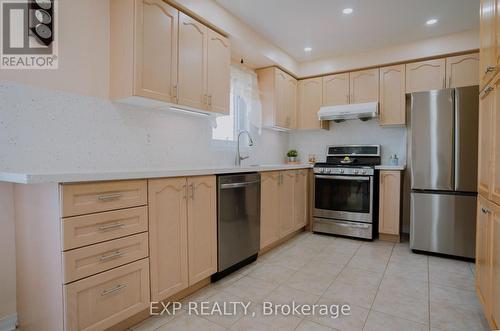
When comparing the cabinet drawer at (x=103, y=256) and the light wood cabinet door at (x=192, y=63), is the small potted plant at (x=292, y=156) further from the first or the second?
the cabinet drawer at (x=103, y=256)

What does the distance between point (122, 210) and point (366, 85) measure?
135 inches

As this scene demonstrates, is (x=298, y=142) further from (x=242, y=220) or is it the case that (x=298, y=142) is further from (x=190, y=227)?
(x=190, y=227)

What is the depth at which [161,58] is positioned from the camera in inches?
80.7

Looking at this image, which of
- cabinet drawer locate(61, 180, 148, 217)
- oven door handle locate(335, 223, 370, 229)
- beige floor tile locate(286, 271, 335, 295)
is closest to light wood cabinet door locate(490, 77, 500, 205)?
beige floor tile locate(286, 271, 335, 295)

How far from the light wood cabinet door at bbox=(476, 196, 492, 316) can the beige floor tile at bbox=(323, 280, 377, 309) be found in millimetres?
651

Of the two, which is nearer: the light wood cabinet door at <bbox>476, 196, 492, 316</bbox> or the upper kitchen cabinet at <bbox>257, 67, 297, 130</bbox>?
the light wood cabinet door at <bbox>476, 196, 492, 316</bbox>

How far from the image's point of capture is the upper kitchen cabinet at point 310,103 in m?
4.02

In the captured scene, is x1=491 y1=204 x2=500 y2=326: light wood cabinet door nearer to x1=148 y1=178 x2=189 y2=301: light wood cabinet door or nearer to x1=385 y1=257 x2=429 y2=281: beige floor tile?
x1=385 y1=257 x2=429 y2=281: beige floor tile

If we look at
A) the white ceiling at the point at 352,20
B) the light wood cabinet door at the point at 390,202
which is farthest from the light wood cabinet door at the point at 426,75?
the light wood cabinet door at the point at 390,202

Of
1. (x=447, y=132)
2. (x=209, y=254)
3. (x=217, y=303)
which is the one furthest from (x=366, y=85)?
(x=217, y=303)

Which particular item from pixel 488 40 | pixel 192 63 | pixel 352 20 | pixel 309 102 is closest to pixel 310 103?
pixel 309 102

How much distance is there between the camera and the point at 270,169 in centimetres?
284

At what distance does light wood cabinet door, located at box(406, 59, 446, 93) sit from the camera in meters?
3.23

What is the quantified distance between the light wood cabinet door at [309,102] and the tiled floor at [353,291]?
73.9 inches
